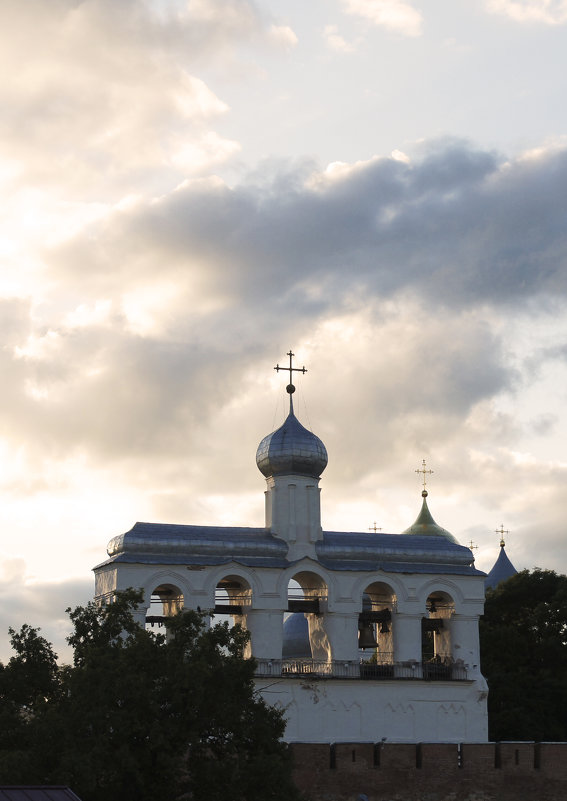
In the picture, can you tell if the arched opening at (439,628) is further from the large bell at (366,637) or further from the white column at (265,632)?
the white column at (265,632)

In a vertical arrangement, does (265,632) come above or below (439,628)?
below

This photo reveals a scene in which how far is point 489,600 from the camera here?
56.9 m

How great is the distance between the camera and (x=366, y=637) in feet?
154

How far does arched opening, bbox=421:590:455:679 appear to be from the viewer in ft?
146

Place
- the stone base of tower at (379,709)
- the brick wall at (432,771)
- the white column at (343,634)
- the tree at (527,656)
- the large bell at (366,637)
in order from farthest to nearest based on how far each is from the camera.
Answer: the tree at (527,656) → the large bell at (366,637) → the white column at (343,634) → the stone base of tower at (379,709) → the brick wall at (432,771)

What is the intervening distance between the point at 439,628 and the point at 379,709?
3.59 meters

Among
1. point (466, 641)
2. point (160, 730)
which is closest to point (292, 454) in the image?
point (466, 641)

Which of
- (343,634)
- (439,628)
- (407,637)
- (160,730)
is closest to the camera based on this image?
(160,730)

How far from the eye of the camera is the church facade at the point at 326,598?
42.8 m

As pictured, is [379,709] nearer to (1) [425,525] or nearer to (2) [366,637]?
(2) [366,637]

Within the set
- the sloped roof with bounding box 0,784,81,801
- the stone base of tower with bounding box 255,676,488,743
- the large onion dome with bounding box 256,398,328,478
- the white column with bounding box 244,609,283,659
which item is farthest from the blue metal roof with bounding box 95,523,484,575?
the sloped roof with bounding box 0,784,81,801

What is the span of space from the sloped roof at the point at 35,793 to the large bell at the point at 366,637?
836 inches

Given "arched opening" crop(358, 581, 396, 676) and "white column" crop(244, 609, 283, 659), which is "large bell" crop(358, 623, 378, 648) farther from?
"white column" crop(244, 609, 283, 659)

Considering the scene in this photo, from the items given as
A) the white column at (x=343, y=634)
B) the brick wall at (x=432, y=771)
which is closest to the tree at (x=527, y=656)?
the brick wall at (x=432, y=771)
